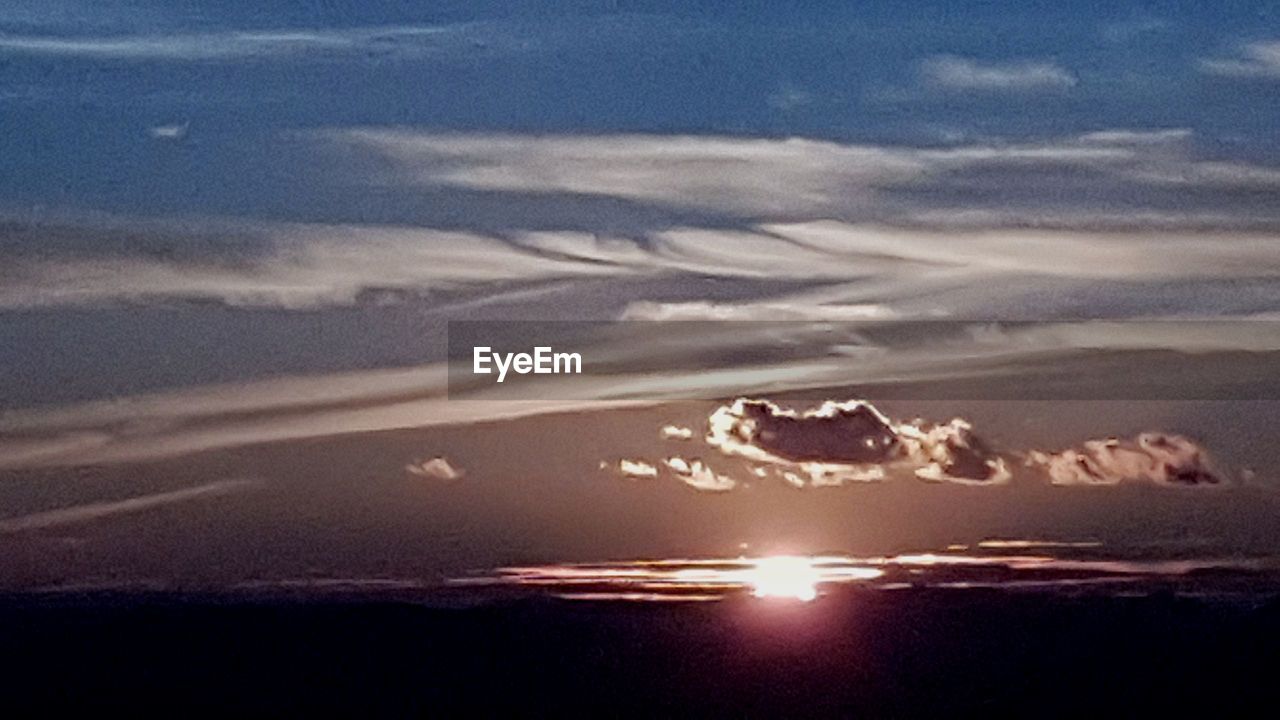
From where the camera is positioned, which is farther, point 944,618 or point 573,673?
point 573,673

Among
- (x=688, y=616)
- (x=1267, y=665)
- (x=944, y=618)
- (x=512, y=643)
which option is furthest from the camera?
(x=1267, y=665)

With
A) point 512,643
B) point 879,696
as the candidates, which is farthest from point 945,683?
point 512,643

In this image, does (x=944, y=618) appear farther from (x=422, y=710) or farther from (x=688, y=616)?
(x=422, y=710)

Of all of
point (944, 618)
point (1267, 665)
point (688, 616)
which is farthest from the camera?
point (1267, 665)

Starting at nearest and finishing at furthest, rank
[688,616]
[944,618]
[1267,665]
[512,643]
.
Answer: [688,616] → [944,618] → [512,643] → [1267,665]

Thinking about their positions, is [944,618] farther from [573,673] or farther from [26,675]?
[26,675]

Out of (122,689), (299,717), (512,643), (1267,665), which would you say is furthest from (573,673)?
(1267,665)
